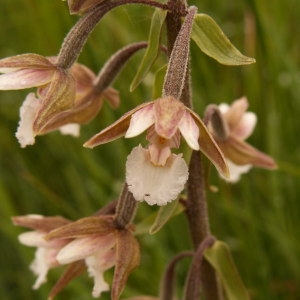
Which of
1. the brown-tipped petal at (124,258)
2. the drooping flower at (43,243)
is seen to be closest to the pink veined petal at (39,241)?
the drooping flower at (43,243)

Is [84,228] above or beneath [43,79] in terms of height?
beneath

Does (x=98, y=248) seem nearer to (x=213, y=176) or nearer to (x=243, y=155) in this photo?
(x=243, y=155)

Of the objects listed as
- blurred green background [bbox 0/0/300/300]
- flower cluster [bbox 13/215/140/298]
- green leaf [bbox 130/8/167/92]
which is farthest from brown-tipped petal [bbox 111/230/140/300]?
blurred green background [bbox 0/0/300/300]

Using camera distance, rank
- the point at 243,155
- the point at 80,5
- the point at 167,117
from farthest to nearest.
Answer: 1. the point at 243,155
2. the point at 80,5
3. the point at 167,117

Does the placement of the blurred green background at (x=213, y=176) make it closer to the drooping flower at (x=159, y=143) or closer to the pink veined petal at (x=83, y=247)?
the pink veined petal at (x=83, y=247)

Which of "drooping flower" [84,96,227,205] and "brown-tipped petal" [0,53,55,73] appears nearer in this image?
"drooping flower" [84,96,227,205]

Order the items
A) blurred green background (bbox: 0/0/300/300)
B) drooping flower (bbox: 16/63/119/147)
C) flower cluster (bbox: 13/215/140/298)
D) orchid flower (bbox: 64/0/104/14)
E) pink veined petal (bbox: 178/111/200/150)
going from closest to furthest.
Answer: pink veined petal (bbox: 178/111/200/150)
orchid flower (bbox: 64/0/104/14)
flower cluster (bbox: 13/215/140/298)
drooping flower (bbox: 16/63/119/147)
blurred green background (bbox: 0/0/300/300)

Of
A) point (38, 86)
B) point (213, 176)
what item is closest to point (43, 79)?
point (38, 86)

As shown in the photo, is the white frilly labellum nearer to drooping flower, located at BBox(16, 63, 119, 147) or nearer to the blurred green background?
drooping flower, located at BBox(16, 63, 119, 147)
